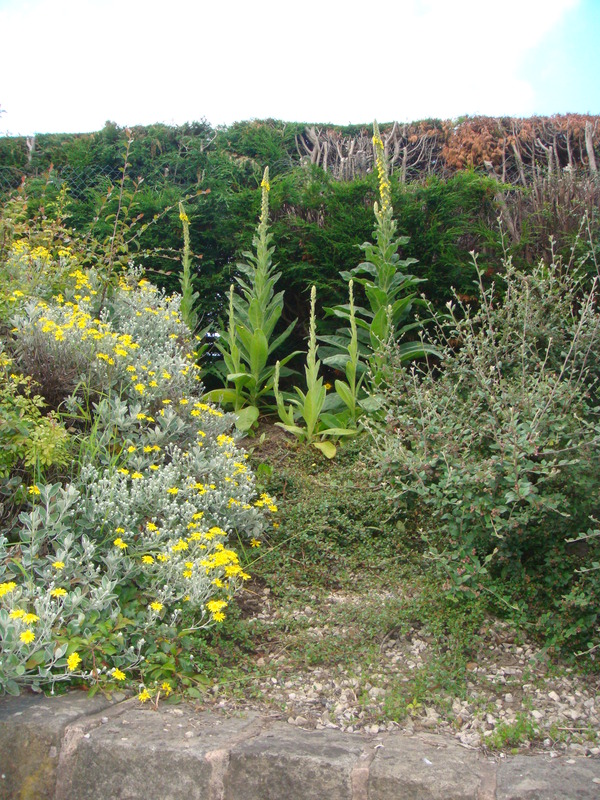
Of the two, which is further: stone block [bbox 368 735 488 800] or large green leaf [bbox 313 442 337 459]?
large green leaf [bbox 313 442 337 459]

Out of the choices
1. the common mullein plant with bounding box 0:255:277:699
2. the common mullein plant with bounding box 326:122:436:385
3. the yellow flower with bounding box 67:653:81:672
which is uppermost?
the common mullein plant with bounding box 326:122:436:385

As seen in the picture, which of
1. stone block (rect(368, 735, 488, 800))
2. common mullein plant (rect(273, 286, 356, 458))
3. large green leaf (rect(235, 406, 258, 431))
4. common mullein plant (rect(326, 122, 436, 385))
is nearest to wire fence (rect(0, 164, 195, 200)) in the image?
common mullein plant (rect(326, 122, 436, 385))

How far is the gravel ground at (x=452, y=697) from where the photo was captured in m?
2.50

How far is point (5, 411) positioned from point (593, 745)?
9.36 ft

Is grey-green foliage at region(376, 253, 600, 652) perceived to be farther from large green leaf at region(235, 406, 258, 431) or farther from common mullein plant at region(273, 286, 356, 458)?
large green leaf at region(235, 406, 258, 431)

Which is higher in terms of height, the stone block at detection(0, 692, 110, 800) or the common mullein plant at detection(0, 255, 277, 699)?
the common mullein plant at detection(0, 255, 277, 699)

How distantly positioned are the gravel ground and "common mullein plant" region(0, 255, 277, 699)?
14.0 inches

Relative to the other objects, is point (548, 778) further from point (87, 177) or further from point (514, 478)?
point (87, 177)

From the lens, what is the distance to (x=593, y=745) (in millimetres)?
2457

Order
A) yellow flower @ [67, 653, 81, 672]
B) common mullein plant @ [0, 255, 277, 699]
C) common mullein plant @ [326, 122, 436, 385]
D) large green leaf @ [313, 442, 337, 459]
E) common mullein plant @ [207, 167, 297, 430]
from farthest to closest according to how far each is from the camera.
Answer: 1. common mullein plant @ [207, 167, 297, 430]
2. common mullein plant @ [326, 122, 436, 385]
3. large green leaf @ [313, 442, 337, 459]
4. common mullein plant @ [0, 255, 277, 699]
5. yellow flower @ [67, 653, 81, 672]

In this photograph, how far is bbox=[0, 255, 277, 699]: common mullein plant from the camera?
8.95ft

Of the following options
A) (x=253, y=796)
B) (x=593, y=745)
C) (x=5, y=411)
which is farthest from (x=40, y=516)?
(x=593, y=745)

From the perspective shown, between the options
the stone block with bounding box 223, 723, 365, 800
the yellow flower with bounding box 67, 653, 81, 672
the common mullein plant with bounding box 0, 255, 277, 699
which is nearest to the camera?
the stone block with bounding box 223, 723, 365, 800

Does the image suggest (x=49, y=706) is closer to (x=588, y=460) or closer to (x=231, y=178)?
(x=588, y=460)
